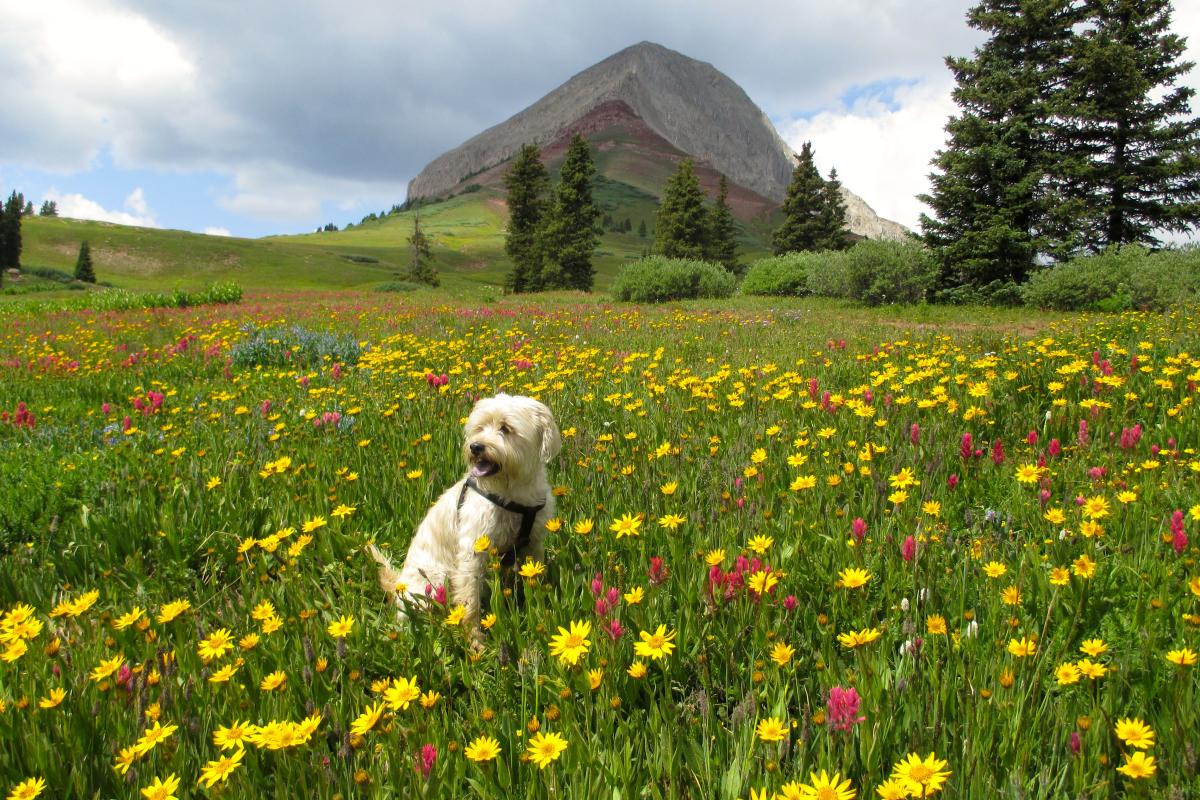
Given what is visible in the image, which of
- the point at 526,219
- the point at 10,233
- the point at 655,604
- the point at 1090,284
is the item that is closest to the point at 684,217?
the point at 526,219

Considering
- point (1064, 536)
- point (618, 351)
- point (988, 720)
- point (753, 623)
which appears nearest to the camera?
point (988, 720)

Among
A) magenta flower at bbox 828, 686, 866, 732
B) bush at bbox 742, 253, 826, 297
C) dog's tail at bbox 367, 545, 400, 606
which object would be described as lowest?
Result: dog's tail at bbox 367, 545, 400, 606

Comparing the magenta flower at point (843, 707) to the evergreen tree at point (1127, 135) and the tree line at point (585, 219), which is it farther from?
the tree line at point (585, 219)

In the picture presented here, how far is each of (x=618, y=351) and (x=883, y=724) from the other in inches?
291

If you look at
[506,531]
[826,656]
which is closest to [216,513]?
[506,531]

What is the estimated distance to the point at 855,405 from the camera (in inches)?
181

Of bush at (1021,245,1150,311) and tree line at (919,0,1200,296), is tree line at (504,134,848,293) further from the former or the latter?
bush at (1021,245,1150,311)

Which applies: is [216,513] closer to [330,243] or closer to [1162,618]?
[1162,618]

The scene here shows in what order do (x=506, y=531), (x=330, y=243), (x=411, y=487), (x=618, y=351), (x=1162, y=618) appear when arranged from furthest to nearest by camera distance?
(x=330, y=243)
(x=618, y=351)
(x=411, y=487)
(x=506, y=531)
(x=1162, y=618)

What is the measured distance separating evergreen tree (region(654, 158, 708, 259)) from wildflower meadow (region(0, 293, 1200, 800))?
4887 centimetres

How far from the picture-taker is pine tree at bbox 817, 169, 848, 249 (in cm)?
4875

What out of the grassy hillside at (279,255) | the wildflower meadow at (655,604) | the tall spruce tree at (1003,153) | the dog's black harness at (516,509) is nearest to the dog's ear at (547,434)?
the dog's black harness at (516,509)

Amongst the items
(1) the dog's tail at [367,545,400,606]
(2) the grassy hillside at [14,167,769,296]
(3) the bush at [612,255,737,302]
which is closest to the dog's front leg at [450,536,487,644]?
(1) the dog's tail at [367,545,400,606]

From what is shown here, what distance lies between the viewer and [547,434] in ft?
11.1
